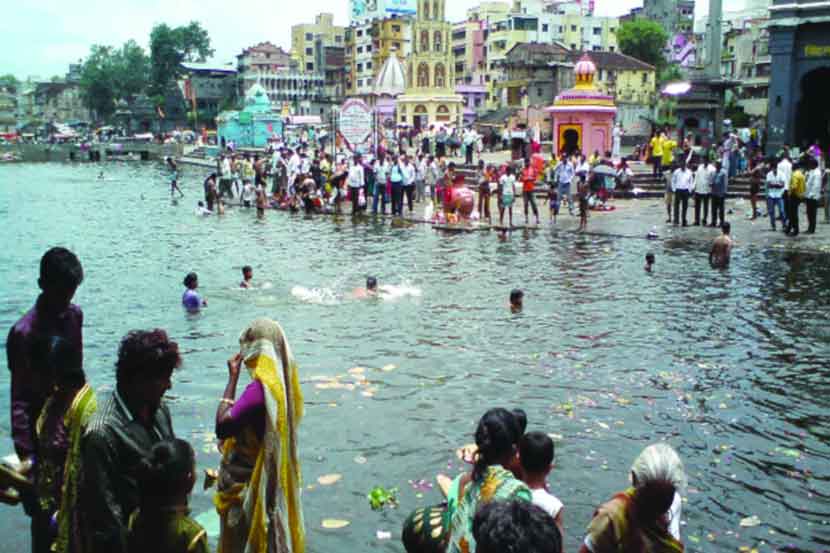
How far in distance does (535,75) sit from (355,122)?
153 ft

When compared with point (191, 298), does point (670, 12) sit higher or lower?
higher

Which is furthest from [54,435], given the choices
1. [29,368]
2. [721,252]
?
[721,252]

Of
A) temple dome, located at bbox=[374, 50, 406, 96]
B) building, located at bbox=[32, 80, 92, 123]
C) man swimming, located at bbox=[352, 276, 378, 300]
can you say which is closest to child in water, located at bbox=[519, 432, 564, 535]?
man swimming, located at bbox=[352, 276, 378, 300]

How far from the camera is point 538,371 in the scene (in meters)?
9.98

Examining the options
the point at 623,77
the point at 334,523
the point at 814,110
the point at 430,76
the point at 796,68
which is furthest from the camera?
the point at 430,76

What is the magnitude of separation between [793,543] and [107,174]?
60.5 metres

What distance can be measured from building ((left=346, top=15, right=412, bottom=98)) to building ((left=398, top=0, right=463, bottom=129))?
18.3 meters

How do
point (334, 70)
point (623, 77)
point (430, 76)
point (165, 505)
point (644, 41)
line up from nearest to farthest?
point (165, 505), point (623, 77), point (430, 76), point (644, 41), point (334, 70)

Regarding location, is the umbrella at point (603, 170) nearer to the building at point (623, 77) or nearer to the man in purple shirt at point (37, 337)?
the man in purple shirt at point (37, 337)

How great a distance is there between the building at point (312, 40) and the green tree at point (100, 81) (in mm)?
37448

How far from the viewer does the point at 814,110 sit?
117 ft

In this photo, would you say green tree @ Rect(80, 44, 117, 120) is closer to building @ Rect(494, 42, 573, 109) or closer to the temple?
Answer: building @ Rect(494, 42, 573, 109)

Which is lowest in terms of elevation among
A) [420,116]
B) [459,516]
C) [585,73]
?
[459,516]

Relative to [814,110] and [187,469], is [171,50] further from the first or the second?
[187,469]
